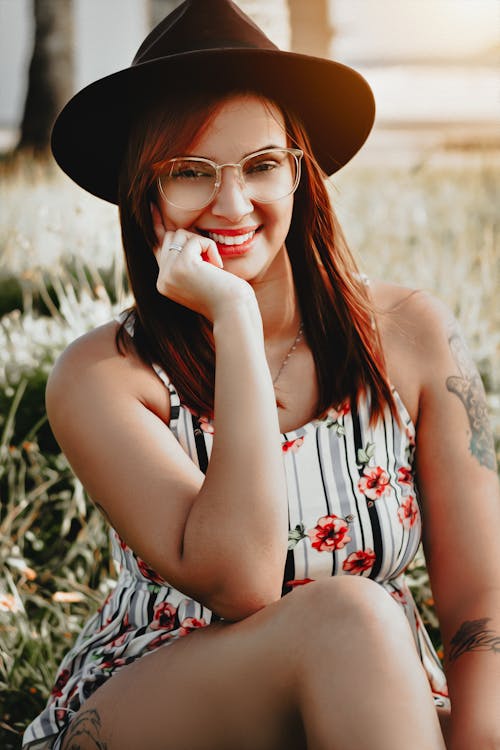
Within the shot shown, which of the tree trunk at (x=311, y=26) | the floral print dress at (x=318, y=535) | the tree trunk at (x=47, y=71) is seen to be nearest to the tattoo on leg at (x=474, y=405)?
the floral print dress at (x=318, y=535)

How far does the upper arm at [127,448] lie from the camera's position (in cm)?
183

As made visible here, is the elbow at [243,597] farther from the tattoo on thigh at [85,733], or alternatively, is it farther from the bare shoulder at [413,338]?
the bare shoulder at [413,338]

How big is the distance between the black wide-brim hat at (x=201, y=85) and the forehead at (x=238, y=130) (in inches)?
1.8

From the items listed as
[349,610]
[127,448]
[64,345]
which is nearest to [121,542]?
[127,448]

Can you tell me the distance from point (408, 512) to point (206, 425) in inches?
18.9

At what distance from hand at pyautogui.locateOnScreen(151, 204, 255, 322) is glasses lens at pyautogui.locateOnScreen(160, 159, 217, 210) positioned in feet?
0.25

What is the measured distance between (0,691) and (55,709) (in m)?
0.67

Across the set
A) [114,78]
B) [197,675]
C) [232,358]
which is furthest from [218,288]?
[197,675]

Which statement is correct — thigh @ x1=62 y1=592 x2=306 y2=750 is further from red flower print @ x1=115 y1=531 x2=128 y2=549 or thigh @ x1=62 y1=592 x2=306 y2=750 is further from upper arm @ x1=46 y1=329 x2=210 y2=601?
red flower print @ x1=115 y1=531 x2=128 y2=549

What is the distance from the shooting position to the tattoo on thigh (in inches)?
71.6

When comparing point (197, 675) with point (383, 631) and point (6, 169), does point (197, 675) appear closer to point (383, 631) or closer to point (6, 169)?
point (383, 631)

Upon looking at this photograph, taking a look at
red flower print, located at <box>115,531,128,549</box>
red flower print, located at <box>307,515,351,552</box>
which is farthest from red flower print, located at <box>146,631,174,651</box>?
red flower print, located at <box>307,515,351,552</box>

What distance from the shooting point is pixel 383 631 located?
63.6 inches

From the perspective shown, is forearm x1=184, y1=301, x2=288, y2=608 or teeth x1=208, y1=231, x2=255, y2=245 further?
teeth x1=208, y1=231, x2=255, y2=245
